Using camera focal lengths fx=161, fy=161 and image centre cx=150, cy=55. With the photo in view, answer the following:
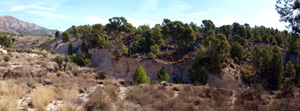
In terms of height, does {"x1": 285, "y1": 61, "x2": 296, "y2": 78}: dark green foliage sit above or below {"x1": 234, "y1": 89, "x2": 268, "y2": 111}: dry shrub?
below

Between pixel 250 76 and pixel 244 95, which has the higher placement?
pixel 244 95

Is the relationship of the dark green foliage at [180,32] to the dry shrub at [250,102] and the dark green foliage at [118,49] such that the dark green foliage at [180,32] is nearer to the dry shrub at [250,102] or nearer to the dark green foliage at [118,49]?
the dark green foliage at [118,49]

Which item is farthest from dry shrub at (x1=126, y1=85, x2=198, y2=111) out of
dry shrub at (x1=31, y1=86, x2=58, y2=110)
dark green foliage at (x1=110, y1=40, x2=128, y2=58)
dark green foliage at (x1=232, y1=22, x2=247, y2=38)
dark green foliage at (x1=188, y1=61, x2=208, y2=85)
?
dark green foliage at (x1=232, y1=22, x2=247, y2=38)

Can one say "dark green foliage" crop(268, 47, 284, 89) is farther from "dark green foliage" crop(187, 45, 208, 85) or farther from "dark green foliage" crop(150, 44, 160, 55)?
"dark green foliage" crop(150, 44, 160, 55)

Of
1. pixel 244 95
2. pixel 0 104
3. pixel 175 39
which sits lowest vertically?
pixel 244 95

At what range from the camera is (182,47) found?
3456 cm

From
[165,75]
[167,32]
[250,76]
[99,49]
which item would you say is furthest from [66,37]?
[250,76]

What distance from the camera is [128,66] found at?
106 feet

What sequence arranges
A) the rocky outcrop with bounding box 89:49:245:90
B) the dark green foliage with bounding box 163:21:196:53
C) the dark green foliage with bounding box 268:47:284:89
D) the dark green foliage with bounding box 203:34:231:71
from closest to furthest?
the dark green foliage with bounding box 268:47:284:89, the dark green foliage with bounding box 203:34:231:71, the rocky outcrop with bounding box 89:49:245:90, the dark green foliage with bounding box 163:21:196:53

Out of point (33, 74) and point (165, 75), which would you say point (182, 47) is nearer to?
point (165, 75)

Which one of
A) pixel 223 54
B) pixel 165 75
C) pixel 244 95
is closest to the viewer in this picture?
pixel 244 95

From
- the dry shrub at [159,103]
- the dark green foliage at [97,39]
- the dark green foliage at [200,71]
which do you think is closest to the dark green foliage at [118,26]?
the dark green foliage at [97,39]

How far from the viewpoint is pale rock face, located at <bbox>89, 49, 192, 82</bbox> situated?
93.8ft

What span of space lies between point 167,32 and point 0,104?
29875 millimetres
